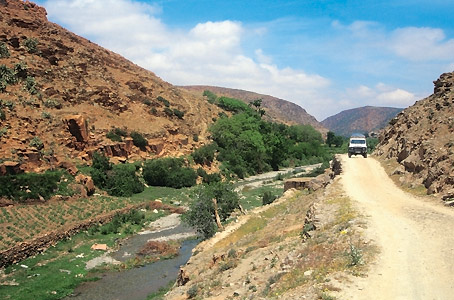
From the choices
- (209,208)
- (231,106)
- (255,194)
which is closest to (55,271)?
(209,208)

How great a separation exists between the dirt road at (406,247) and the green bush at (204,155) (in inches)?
1869

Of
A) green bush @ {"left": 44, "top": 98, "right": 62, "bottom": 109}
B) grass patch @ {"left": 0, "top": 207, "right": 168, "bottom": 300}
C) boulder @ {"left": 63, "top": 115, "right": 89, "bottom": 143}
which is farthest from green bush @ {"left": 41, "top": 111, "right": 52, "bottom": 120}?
grass patch @ {"left": 0, "top": 207, "right": 168, "bottom": 300}

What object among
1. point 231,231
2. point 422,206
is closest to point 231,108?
point 231,231

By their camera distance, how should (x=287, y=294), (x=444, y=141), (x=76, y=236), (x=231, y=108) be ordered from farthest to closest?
(x=231, y=108), (x=76, y=236), (x=444, y=141), (x=287, y=294)

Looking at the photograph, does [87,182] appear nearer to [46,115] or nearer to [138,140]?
[46,115]

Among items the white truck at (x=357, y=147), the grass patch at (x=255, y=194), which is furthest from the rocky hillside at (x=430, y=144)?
the grass patch at (x=255, y=194)

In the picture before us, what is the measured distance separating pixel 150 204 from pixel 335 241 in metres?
35.4

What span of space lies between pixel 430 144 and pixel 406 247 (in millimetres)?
12061

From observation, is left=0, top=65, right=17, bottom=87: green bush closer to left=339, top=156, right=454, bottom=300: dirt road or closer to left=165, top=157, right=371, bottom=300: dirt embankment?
left=165, top=157, right=371, bottom=300: dirt embankment

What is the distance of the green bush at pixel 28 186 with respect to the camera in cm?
3503

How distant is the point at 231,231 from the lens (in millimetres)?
25172

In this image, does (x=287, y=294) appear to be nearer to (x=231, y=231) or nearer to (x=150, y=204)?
(x=231, y=231)

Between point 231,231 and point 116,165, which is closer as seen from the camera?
point 231,231

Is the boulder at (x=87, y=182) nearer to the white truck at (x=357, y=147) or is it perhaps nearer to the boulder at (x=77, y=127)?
the boulder at (x=77, y=127)
